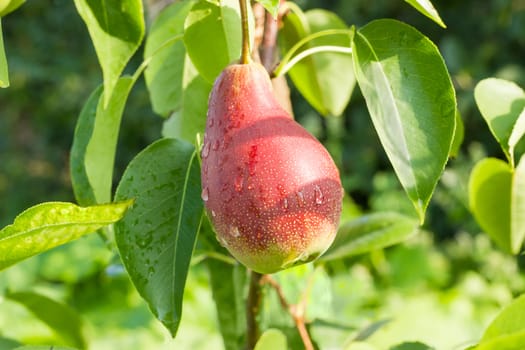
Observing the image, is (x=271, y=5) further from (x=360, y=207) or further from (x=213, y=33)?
(x=360, y=207)

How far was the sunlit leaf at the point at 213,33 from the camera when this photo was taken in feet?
1.88

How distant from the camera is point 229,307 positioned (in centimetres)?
73

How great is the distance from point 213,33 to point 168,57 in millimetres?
121

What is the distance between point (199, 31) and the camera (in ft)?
1.89

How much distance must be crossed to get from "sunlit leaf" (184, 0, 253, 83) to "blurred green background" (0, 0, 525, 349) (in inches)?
36.3

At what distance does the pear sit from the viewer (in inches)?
18.5

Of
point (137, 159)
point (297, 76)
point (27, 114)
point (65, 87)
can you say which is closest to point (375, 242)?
point (297, 76)

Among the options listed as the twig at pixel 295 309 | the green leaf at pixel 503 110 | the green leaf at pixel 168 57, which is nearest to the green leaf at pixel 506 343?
the green leaf at pixel 503 110

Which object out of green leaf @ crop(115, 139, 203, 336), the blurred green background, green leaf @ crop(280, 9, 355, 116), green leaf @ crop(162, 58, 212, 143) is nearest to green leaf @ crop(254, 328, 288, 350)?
green leaf @ crop(115, 139, 203, 336)

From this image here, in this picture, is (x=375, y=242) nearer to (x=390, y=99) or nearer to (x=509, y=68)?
(x=390, y=99)

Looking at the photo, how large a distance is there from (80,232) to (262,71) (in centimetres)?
15

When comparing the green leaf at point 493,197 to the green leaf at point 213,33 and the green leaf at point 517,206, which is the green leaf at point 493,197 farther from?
the green leaf at point 213,33

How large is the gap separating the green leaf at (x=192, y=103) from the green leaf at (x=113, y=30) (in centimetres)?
16

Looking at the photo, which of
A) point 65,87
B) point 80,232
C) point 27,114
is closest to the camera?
point 80,232
